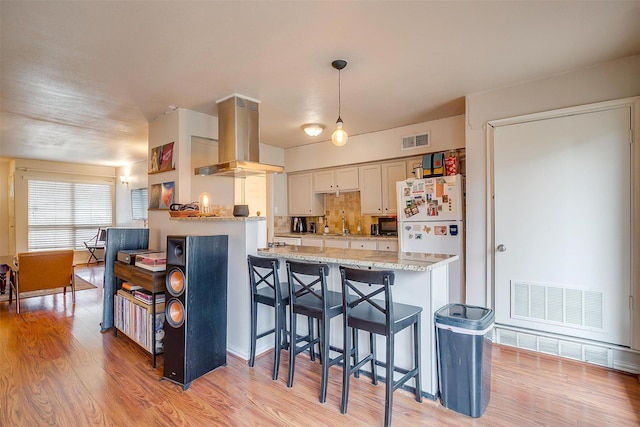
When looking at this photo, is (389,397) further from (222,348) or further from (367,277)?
(222,348)

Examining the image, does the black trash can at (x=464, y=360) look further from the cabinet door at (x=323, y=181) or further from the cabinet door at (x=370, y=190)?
the cabinet door at (x=323, y=181)

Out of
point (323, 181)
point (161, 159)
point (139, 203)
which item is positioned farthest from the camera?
point (139, 203)

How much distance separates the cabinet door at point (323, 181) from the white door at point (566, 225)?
9.10 ft

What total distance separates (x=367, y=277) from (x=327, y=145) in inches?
151

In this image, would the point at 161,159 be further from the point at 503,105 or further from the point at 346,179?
the point at 503,105

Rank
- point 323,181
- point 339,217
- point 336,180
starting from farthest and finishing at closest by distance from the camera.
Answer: point 339,217 < point 323,181 < point 336,180

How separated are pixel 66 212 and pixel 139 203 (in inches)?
66.4

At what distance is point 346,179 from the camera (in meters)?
5.31

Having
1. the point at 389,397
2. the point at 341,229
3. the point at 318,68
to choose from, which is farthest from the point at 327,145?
the point at 389,397

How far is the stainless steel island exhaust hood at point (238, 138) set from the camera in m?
3.42

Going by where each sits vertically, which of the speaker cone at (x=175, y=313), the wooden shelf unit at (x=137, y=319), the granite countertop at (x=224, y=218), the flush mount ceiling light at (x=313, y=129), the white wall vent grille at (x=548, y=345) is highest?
the flush mount ceiling light at (x=313, y=129)

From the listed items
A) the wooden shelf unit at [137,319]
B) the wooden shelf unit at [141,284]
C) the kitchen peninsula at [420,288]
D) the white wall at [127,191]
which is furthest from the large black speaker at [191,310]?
the white wall at [127,191]

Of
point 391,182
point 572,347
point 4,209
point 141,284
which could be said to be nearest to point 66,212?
point 4,209

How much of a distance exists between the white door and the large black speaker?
104 inches
